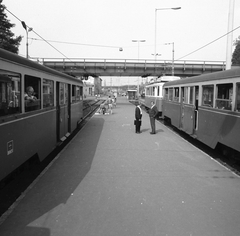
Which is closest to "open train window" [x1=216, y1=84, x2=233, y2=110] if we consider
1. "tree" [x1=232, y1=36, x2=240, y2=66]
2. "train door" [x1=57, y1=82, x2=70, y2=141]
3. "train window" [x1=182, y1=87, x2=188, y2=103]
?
"train window" [x1=182, y1=87, x2=188, y2=103]

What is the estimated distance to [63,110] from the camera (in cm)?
999

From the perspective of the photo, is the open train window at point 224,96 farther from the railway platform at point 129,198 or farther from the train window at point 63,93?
the train window at point 63,93

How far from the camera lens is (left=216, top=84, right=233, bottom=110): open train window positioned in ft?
23.7

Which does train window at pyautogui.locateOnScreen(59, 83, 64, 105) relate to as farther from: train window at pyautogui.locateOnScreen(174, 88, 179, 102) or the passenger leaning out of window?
train window at pyautogui.locateOnScreen(174, 88, 179, 102)

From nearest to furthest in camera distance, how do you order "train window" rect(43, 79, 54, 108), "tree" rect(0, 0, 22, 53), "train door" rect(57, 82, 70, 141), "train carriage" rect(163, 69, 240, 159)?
"train carriage" rect(163, 69, 240, 159), "train window" rect(43, 79, 54, 108), "train door" rect(57, 82, 70, 141), "tree" rect(0, 0, 22, 53)

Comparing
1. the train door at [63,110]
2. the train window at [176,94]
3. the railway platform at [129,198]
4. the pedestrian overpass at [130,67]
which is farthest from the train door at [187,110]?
the pedestrian overpass at [130,67]

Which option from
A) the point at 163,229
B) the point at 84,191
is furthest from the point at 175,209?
the point at 84,191

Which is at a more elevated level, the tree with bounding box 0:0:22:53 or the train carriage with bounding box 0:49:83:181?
the tree with bounding box 0:0:22:53

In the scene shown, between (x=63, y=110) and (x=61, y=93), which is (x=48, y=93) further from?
(x=63, y=110)

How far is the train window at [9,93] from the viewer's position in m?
4.41

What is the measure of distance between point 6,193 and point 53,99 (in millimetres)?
3581

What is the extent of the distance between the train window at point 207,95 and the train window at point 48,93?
5.22 m

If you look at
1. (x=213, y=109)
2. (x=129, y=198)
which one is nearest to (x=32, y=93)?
(x=129, y=198)

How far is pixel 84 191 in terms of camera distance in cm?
519
